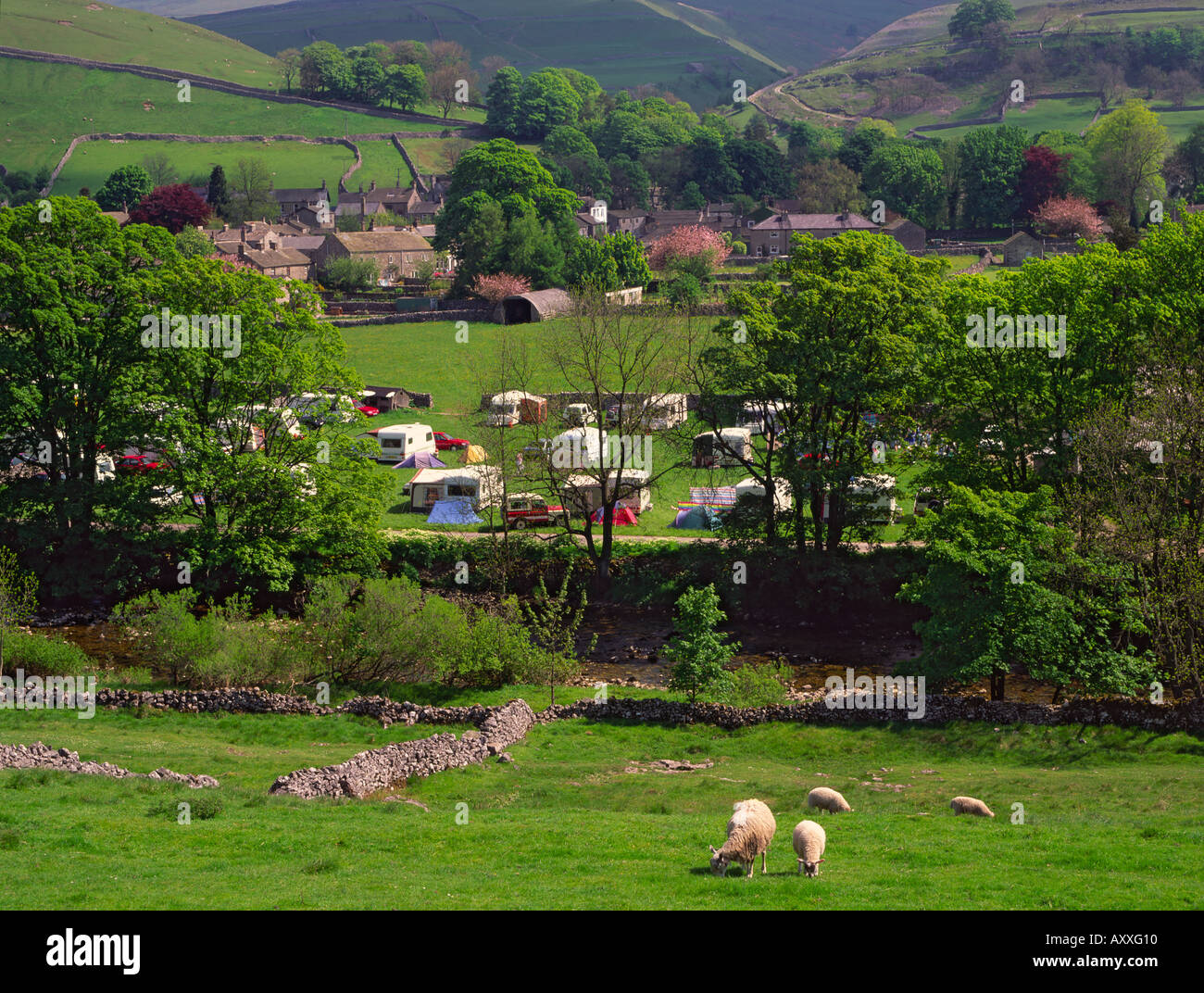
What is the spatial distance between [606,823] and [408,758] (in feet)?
23.5

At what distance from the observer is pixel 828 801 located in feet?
84.1

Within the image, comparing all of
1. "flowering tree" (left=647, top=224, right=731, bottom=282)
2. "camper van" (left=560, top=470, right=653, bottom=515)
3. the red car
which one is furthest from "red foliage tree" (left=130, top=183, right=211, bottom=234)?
"camper van" (left=560, top=470, right=653, bottom=515)

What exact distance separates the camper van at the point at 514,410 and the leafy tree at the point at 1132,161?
100 meters

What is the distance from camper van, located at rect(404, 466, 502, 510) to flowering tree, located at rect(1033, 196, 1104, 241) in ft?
307

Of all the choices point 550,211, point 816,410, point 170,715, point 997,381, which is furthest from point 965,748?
point 550,211

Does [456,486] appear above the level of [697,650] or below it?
above

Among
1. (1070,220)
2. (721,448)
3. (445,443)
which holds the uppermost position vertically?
(1070,220)

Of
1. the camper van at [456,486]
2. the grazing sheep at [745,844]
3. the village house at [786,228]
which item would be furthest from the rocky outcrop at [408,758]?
the village house at [786,228]

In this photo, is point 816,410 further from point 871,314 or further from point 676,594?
point 676,594

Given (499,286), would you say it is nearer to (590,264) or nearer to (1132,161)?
(590,264)

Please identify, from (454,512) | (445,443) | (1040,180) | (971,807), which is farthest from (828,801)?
(1040,180)

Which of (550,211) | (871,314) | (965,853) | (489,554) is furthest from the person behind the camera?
(550,211)

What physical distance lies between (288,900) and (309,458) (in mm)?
31305
